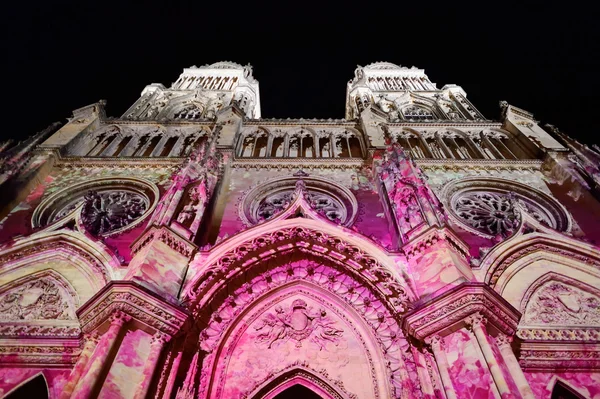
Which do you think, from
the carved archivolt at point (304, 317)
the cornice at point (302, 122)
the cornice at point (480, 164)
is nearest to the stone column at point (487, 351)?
the carved archivolt at point (304, 317)

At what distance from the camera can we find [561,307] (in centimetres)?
891

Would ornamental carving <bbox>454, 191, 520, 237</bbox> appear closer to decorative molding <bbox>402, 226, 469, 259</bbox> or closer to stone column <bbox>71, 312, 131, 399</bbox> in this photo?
decorative molding <bbox>402, 226, 469, 259</bbox>

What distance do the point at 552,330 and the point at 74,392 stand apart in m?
8.79

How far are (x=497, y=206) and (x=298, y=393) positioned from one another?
867 cm

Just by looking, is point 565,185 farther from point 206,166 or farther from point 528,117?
point 206,166

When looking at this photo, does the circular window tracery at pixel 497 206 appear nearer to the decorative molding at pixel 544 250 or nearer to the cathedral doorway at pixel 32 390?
the decorative molding at pixel 544 250

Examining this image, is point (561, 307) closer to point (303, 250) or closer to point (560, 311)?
point (560, 311)

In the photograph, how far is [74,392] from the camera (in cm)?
559

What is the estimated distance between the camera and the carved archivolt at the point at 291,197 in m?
12.1

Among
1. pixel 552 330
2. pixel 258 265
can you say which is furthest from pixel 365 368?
pixel 552 330

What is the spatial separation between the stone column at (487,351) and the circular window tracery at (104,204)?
9243 millimetres

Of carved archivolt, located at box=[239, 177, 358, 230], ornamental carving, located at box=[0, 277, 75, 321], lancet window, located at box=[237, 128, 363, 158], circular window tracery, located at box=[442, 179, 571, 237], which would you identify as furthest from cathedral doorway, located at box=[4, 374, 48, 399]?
circular window tracery, located at box=[442, 179, 571, 237]

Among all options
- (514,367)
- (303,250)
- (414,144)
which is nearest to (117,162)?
(303,250)

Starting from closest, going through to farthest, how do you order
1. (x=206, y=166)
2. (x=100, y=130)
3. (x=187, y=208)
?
(x=187, y=208), (x=206, y=166), (x=100, y=130)
